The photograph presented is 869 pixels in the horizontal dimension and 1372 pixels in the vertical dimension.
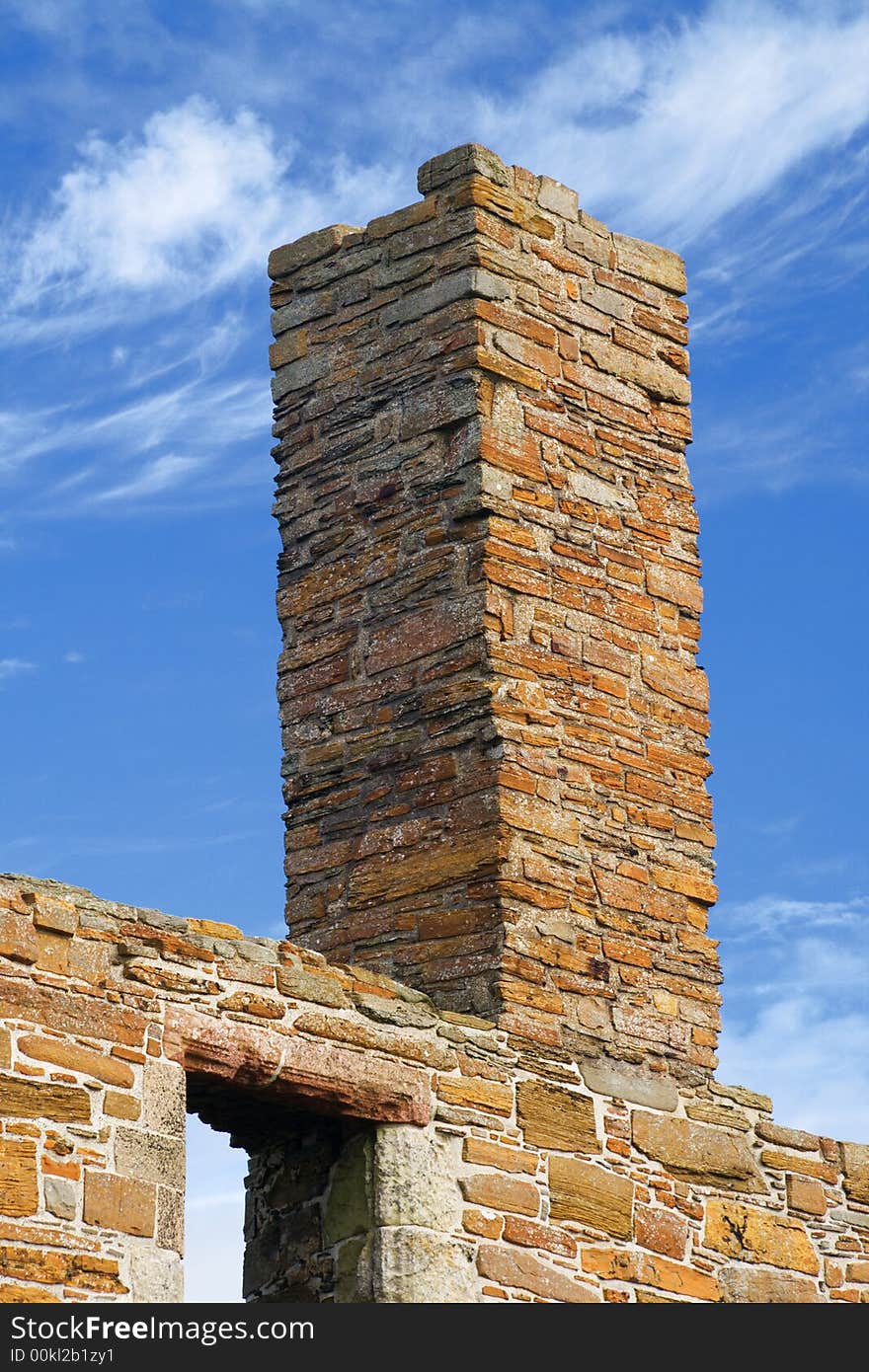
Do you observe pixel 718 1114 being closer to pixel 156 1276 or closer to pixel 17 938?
pixel 156 1276

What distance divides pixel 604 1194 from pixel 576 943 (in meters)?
1.06

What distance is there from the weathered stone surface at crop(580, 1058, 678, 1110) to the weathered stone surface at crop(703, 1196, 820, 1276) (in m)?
0.47

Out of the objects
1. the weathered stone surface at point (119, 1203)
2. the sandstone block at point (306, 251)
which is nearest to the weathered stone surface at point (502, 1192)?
the weathered stone surface at point (119, 1203)

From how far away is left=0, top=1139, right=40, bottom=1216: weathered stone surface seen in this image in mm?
8492

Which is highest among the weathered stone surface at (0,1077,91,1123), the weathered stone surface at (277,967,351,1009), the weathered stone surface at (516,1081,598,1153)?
the weathered stone surface at (277,967,351,1009)

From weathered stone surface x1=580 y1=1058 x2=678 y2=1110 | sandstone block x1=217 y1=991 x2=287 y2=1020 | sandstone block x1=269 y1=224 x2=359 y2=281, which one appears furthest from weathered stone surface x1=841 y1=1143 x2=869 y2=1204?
sandstone block x1=269 y1=224 x2=359 y2=281

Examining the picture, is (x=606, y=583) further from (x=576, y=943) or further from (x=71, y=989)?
(x=71, y=989)

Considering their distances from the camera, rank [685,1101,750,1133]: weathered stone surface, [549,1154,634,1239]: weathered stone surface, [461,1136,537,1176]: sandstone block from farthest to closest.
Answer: [685,1101,750,1133]: weathered stone surface, [549,1154,634,1239]: weathered stone surface, [461,1136,537,1176]: sandstone block

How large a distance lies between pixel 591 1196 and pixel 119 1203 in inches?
88.0

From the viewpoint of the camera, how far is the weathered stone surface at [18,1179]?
8.49 meters

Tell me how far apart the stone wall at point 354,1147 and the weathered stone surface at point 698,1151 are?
1 centimetres

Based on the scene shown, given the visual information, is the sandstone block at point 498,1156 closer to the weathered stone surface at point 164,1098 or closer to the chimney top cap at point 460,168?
the weathered stone surface at point 164,1098

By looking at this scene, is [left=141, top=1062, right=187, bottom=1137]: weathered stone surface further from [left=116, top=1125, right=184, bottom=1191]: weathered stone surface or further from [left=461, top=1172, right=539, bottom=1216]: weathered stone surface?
[left=461, top=1172, right=539, bottom=1216]: weathered stone surface
